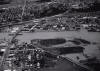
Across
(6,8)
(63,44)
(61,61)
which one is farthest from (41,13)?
(61,61)

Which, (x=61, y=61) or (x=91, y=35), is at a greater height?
(x=91, y=35)

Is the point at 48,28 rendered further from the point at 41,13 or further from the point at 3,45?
the point at 3,45

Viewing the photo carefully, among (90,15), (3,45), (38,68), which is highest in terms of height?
(90,15)

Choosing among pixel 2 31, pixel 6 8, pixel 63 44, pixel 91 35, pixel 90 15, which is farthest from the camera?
pixel 6 8

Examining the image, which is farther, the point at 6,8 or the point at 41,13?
A: the point at 6,8

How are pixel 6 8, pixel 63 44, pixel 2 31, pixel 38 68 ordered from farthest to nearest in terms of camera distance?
pixel 6 8
pixel 2 31
pixel 63 44
pixel 38 68

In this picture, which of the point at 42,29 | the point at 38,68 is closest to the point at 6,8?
the point at 42,29
